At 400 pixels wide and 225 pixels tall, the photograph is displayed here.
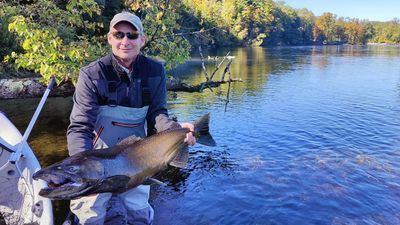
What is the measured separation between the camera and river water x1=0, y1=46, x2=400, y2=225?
8750 mm

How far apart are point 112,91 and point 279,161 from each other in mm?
8550

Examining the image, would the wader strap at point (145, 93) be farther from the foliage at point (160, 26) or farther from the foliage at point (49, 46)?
the foliage at point (160, 26)

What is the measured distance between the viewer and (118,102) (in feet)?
15.9

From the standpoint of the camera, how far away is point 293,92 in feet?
88.2

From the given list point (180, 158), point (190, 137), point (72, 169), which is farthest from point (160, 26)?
point (72, 169)

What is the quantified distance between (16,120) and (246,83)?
20.5 metres

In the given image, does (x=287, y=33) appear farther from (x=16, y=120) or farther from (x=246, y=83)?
(x=16, y=120)

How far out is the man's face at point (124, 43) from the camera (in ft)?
15.1

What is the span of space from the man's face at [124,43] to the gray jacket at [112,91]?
0.43 feet

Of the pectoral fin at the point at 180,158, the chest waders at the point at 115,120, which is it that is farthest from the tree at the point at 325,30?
the pectoral fin at the point at 180,158

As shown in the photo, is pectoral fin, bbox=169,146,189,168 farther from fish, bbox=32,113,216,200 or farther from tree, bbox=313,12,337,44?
tree, bbox=313,12,337,44

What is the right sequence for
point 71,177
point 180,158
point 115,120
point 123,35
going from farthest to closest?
point 115,120 → point 123,35 → point 180,158 → point 71,177

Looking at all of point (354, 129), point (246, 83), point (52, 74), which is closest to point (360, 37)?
point (246, 83)

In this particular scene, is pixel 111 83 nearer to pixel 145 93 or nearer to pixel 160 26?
pixel 145 93
